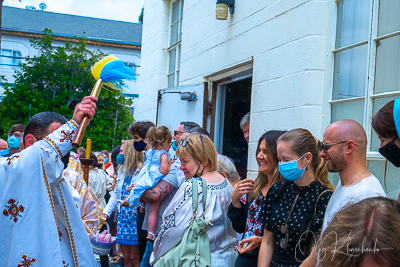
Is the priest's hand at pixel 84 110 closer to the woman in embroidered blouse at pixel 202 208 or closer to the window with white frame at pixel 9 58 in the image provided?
the woman in embroidered blouse at pixel 202 208

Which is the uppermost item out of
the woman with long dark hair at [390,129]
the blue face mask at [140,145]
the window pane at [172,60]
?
the window pane at [172,60]

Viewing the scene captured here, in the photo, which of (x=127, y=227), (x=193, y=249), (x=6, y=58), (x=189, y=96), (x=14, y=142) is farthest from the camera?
(x=6, y=58)

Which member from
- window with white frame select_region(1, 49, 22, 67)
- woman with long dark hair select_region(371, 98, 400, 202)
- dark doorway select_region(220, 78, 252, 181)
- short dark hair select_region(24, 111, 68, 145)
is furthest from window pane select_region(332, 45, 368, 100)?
window with white frame select_region(1, 49, 22, 67)

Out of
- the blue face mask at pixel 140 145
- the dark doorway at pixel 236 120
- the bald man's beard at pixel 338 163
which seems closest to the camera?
the bald man's beard at pixel 338 163

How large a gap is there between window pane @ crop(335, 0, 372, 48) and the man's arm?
7.34ft

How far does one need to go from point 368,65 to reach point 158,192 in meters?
2.44

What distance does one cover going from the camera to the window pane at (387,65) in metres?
3.37

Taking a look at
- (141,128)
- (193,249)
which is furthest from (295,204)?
(141,128)

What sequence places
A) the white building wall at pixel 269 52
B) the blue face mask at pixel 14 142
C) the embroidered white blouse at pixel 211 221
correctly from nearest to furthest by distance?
the embroidered white blouse at pixel 211 221 < the white building wall at pixel 269 52 < the blue face mask at pixel 14 142

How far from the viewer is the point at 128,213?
5406 millimetres

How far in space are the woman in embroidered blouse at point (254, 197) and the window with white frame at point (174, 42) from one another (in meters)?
4.66

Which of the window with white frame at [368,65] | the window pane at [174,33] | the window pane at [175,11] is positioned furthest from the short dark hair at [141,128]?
the window pane at [175,11]

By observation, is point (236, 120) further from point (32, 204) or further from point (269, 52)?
point (32, 204)

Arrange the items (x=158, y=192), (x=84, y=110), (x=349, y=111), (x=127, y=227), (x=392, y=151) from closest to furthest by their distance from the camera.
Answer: (x=392, y=151) → (x=84, y=110) → (x=349, y=111) → (x=158, y=192) → (x=127, y=227)
